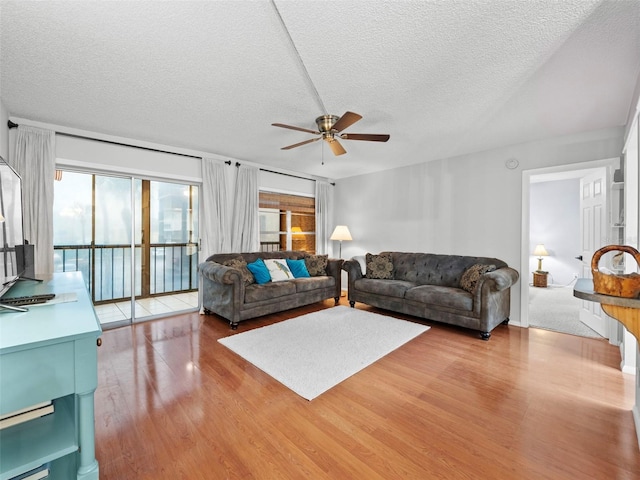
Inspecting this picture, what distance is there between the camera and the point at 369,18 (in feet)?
5.64

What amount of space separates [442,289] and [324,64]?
3.10 m

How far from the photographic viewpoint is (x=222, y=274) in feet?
12.2

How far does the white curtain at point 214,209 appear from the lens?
4.55 metres

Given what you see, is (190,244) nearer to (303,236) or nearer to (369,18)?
(303,236)

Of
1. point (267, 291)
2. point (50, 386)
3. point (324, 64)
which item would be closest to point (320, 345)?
point (267, 291)

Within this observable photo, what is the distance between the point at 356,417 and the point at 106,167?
4.09 metres

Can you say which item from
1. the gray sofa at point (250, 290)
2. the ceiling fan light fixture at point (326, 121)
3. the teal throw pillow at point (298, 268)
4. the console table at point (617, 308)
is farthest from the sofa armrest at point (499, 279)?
the teal throw pillow at point (298, 268)

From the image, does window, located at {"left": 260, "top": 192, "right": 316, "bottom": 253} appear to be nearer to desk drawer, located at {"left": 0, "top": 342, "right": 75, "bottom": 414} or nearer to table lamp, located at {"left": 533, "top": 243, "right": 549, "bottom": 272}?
desk drawer, located at {"left": 0, "top": 342, "right": 75, "bottom": 414}

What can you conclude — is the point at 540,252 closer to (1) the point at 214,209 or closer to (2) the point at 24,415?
(1) the point at 214,209

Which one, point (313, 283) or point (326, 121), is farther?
point (313, 283)

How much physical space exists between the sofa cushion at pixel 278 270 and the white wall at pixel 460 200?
1.97 m

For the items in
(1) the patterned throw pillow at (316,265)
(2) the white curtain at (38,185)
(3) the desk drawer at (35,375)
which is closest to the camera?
(3) the desk drawer at (35,375)

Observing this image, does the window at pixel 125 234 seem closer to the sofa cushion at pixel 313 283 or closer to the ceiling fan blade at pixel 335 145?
the sofa cushion at pixel 313 283

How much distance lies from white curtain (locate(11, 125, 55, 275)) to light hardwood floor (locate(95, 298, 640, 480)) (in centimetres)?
142
